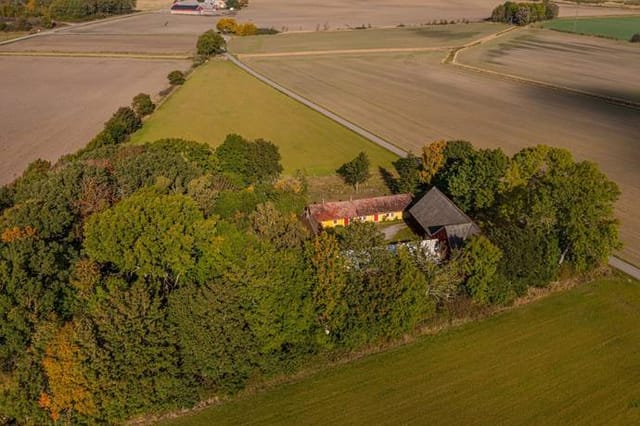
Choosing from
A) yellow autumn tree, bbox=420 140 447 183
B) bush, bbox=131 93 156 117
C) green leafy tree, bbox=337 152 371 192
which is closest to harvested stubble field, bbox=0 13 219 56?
bush, bbox=131 93 156 117

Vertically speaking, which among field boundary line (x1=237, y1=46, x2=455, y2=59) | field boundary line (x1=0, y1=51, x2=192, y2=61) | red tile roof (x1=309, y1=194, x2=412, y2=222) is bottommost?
red tile roof (x1=309, y1=194, x2=412, y2=222)

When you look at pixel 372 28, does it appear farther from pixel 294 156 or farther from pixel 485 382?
pixel 485 382

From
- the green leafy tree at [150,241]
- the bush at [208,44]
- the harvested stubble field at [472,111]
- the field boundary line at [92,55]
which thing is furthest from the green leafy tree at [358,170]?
the field boundary line at [92,55]

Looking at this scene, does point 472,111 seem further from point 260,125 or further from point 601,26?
point 601,26

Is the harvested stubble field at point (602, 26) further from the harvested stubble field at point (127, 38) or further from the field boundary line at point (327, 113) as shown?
the harvested stubble field at point (127, 38)

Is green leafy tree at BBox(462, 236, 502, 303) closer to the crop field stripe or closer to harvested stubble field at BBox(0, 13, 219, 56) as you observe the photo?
the crop field stripe

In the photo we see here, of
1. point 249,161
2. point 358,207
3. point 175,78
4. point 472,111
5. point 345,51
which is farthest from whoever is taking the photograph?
point 345,51

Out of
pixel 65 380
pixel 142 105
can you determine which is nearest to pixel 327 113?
pixel 142 105
